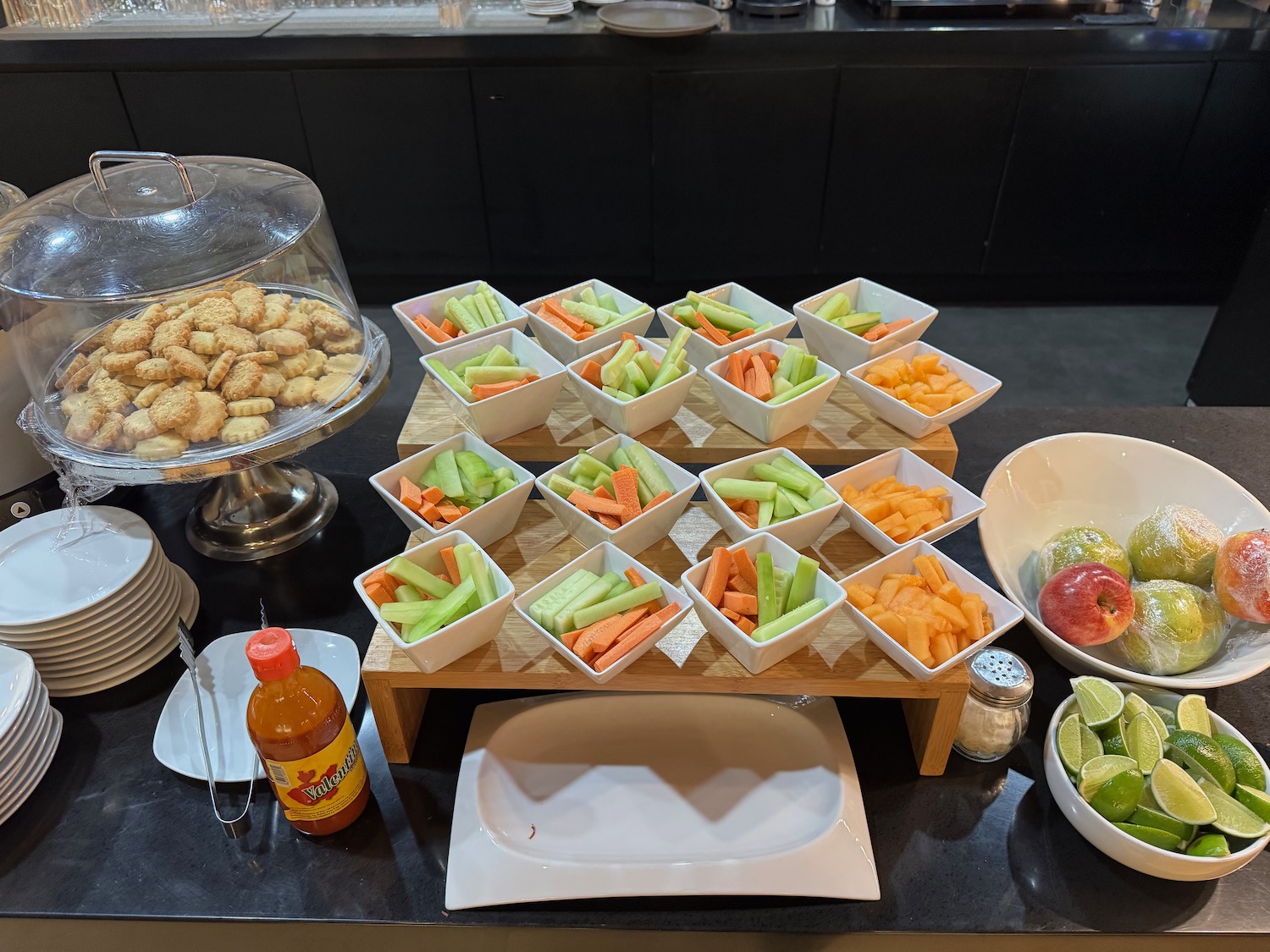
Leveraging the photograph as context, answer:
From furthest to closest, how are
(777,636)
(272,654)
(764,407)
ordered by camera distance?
1. (764,407)
2. (777,636)
3. (272,654)

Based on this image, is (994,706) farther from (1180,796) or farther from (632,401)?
(632,401)

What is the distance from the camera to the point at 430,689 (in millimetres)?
1268

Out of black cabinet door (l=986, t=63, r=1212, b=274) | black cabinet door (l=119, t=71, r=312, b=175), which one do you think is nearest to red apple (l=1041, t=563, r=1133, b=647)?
black cabinet door (l=986, t=63, r=1212, b=274)

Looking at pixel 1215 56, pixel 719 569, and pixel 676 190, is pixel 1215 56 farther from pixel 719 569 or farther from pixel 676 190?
pixel 719 569

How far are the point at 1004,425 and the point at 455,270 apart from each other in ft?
9.62

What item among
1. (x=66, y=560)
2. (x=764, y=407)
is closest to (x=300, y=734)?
(x=66, y=560)

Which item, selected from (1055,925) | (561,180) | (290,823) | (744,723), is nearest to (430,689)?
(290,823)

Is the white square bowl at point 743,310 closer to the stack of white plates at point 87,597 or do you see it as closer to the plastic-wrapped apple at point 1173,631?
the plastic-wrapped apple at point 1173,631

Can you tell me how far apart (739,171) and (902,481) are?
8.78ft

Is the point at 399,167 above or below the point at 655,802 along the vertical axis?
below

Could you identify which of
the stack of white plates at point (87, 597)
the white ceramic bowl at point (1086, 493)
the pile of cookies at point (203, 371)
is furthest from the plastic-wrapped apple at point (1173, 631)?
the stack of white plates at point (87, 597)

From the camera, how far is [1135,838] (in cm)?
98

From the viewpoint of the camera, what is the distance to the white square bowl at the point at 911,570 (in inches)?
40.8

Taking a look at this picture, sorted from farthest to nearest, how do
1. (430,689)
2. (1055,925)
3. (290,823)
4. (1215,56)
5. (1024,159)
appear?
(1024,159), (1215,56), (430,689), (290,823), (1055,925)
